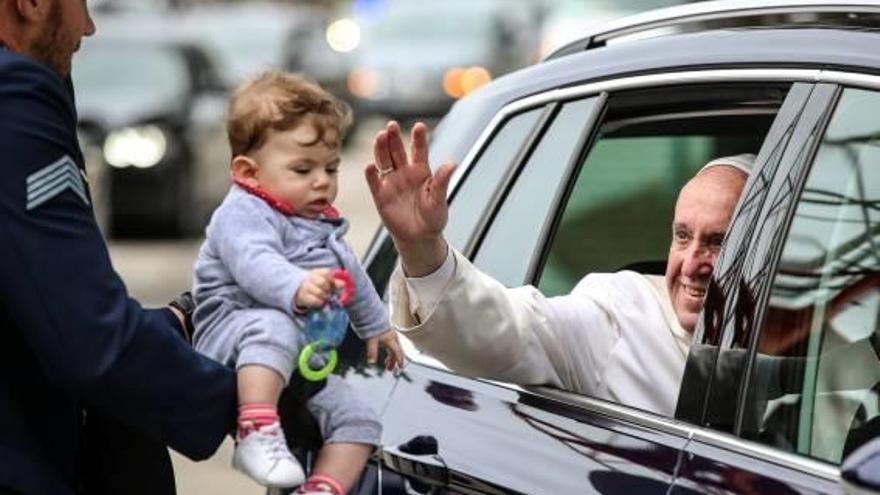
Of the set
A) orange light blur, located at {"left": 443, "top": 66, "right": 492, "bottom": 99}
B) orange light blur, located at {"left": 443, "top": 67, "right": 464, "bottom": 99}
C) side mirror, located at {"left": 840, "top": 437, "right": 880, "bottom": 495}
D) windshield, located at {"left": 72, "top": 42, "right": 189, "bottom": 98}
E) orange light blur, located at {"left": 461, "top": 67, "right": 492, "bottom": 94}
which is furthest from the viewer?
orange light blur, located at {"left": 443, "top": 67, "right": 464, "bottom": 99}

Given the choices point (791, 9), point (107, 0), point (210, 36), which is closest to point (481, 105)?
point (791, 9)

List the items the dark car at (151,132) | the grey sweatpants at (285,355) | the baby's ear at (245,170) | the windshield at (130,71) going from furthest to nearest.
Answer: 1. the windshield at (130,71)
2. the dark car at (151,132)
3. the baby's ear at (245,170)
4. the grey sweatpants at (285,355)

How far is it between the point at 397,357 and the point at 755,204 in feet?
2.70

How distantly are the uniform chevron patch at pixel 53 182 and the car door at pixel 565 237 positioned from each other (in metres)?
0.81

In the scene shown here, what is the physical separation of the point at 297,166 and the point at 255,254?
0.21 m

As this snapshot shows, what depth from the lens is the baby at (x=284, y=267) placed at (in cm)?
339

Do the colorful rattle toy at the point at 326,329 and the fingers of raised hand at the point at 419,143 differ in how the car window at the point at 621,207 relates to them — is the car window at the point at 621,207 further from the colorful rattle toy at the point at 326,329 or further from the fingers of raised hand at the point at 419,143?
the colorful rattle toy at the point at 326,329

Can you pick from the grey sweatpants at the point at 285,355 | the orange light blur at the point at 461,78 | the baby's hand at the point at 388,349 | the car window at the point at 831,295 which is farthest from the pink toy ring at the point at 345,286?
the orange light blur at the point at 461,78

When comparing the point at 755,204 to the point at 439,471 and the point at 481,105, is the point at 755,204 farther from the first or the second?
the point at 481,105

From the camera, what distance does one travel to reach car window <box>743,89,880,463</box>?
120 inches

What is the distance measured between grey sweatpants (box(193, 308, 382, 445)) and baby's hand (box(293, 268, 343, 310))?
0.06 m

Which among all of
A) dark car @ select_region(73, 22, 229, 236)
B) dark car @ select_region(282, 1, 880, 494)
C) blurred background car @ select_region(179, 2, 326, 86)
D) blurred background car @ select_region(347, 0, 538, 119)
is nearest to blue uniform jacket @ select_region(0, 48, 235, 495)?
dark car @ select_region(282, 1, 880, 494)

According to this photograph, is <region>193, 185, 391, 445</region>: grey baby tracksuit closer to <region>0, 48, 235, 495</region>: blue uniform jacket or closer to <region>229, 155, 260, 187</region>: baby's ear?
<region>229, 155, 260, 187</region>: baby's ear

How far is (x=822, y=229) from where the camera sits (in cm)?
310
